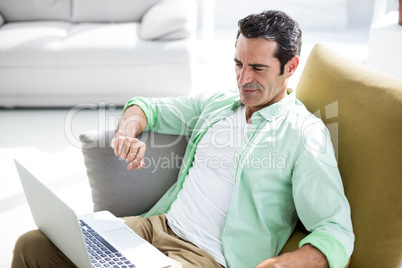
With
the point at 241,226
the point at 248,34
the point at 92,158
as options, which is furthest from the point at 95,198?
the point at 248,34

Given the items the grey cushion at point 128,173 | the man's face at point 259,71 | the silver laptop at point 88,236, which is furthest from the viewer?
the grey cushion at point 128,173

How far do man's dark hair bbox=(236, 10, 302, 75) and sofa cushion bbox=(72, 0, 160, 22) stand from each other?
7.91 feet

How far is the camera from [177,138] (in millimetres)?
1727

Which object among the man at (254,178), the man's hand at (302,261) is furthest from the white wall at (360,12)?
the man's hand at (302,261)

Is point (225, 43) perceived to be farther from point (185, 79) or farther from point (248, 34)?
point (248, 34)

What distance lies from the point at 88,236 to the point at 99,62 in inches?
84.1

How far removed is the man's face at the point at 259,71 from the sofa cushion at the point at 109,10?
2.42 m

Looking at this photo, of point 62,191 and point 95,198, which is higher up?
point 95,198

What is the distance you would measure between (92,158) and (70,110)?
196 cm

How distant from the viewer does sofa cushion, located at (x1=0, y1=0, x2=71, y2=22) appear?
381 centimetres

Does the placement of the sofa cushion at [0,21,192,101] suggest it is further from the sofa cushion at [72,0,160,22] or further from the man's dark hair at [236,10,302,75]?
the man's dark hair at [236,10,302,75]

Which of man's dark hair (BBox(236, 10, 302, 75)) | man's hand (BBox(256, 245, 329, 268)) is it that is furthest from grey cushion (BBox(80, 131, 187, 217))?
man's hand (BBox(256, 245, 329, 268))

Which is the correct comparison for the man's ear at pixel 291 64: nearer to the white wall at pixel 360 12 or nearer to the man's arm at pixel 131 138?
the man's arm at pixel 131 138

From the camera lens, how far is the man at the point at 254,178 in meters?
1.24
